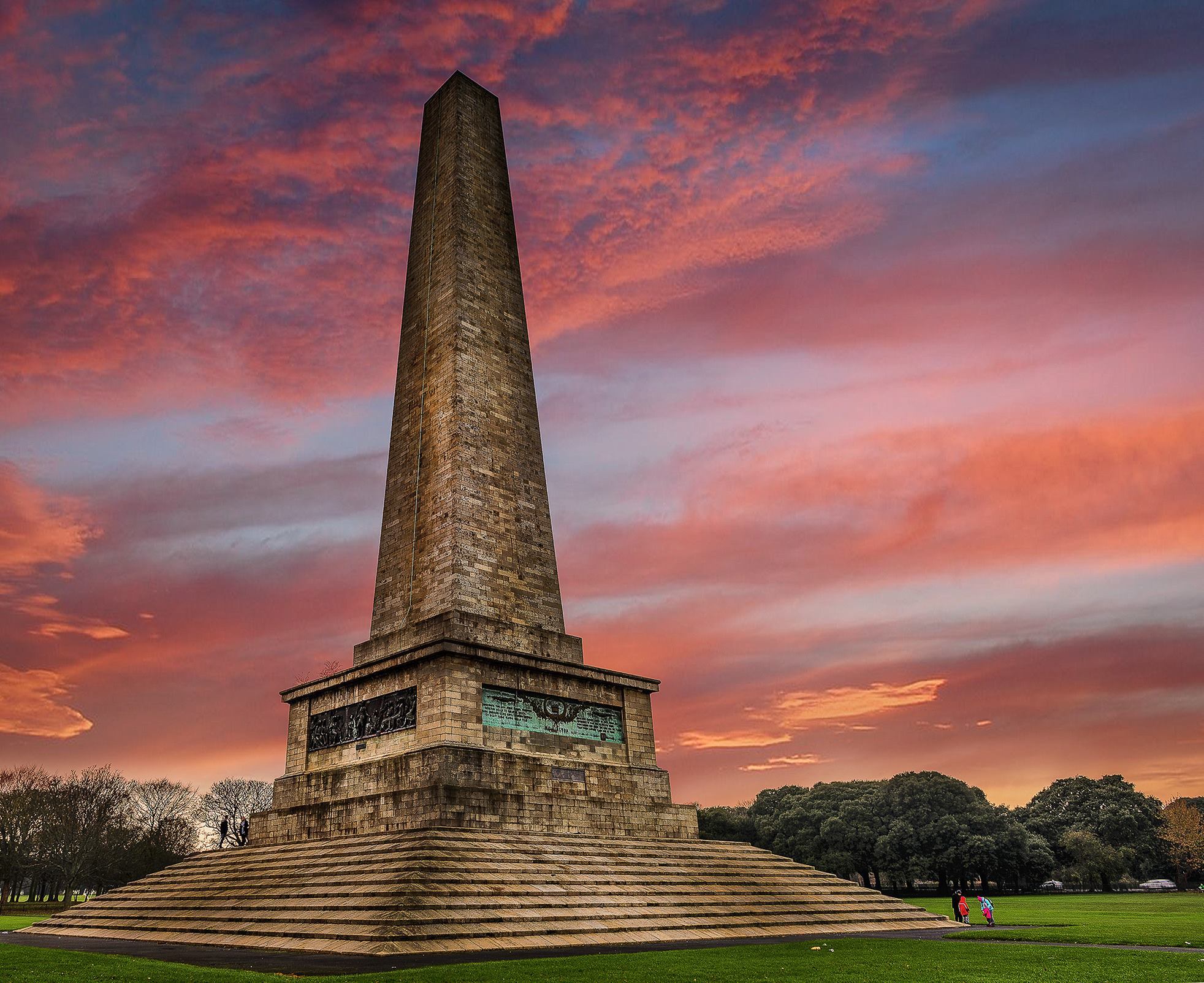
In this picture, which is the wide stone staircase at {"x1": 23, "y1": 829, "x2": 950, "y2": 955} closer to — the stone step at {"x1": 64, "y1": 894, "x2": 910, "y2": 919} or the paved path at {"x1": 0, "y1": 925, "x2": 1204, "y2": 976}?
the stone step at {"x1": 64, "y1": 894, "x2": 910, "y2": 919}

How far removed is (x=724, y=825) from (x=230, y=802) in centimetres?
3549

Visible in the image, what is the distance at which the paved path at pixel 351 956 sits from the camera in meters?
11.4

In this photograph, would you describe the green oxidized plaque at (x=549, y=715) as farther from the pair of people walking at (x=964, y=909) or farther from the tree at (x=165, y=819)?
the tree at (x=165, y=819)

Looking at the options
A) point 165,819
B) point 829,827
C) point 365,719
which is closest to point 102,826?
point 165,819

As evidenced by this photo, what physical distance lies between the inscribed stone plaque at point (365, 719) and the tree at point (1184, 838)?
5666cm

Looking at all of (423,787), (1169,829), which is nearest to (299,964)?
(423,787)

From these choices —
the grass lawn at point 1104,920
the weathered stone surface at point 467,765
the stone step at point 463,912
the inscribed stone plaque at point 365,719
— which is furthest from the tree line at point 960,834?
the inscribed stone plaque at point 365,719

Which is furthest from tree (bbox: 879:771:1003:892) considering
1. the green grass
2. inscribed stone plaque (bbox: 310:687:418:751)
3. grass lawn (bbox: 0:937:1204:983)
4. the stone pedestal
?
the green grass

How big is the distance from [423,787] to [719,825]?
47.3 m

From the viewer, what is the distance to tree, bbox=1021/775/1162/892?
56406mm

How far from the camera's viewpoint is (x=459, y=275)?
28000 mm

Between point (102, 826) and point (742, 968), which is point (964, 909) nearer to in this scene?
point (742, 968)

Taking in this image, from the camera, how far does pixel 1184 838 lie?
185 ft

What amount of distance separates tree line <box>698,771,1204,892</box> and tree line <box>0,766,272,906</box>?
33.6 metres
